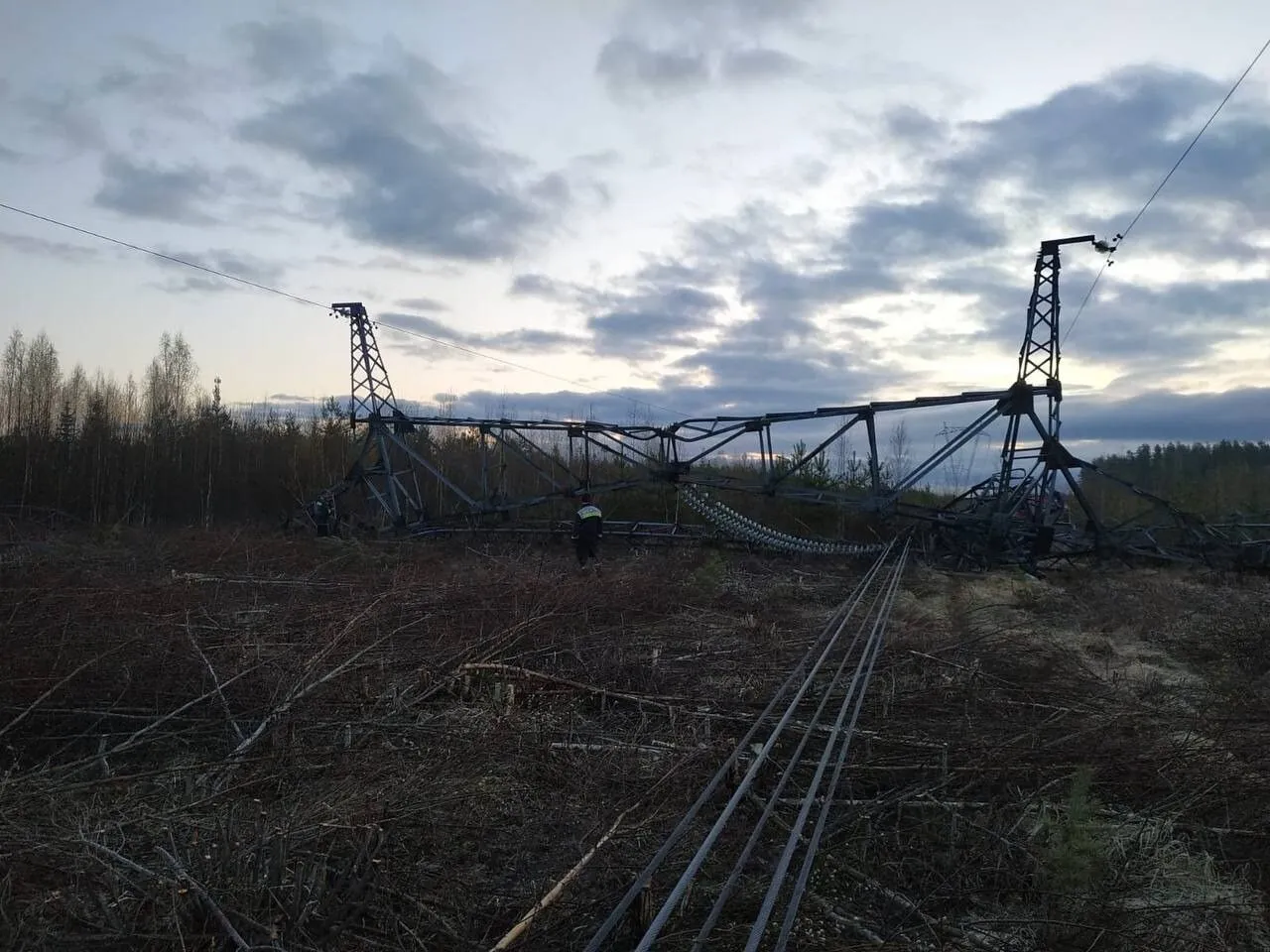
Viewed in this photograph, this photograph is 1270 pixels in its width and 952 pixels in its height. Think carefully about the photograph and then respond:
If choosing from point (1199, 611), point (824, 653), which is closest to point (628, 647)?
point (824, 653)

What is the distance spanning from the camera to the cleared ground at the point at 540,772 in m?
3.47

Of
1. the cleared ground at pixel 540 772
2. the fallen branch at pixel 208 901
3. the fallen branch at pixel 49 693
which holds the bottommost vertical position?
the cleared ground at pixel 540 772

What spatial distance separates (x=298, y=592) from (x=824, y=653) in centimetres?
737

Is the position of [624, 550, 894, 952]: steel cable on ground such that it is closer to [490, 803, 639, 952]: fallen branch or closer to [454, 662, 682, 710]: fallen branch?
[490, 803, 639, 952]: fallen branch

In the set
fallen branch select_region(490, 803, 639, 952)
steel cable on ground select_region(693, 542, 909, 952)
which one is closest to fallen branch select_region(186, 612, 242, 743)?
fallen branch select_region(490, 803, 639, 952)

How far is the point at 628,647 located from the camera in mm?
8578

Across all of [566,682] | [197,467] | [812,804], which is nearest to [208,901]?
[812,804]

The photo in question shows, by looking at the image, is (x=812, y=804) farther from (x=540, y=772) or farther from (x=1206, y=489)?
(x=1206, y=489)

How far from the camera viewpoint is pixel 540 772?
5090 millimetres

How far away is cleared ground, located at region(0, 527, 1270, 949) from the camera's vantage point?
137 inches

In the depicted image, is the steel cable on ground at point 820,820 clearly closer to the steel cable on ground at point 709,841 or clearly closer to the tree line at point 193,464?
the steel cable on ground at point 709,841

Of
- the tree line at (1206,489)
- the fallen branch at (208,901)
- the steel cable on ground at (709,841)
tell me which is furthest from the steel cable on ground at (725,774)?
the tree line at (1206,489)

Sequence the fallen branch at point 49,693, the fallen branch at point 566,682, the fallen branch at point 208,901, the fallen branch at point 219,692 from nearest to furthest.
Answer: the fallen branch at point 208,901
the fallen branch at point 49,693
the fallen branch at point 219,692
the fallen branch at point 566,682

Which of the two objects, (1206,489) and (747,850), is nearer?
(747,850)
